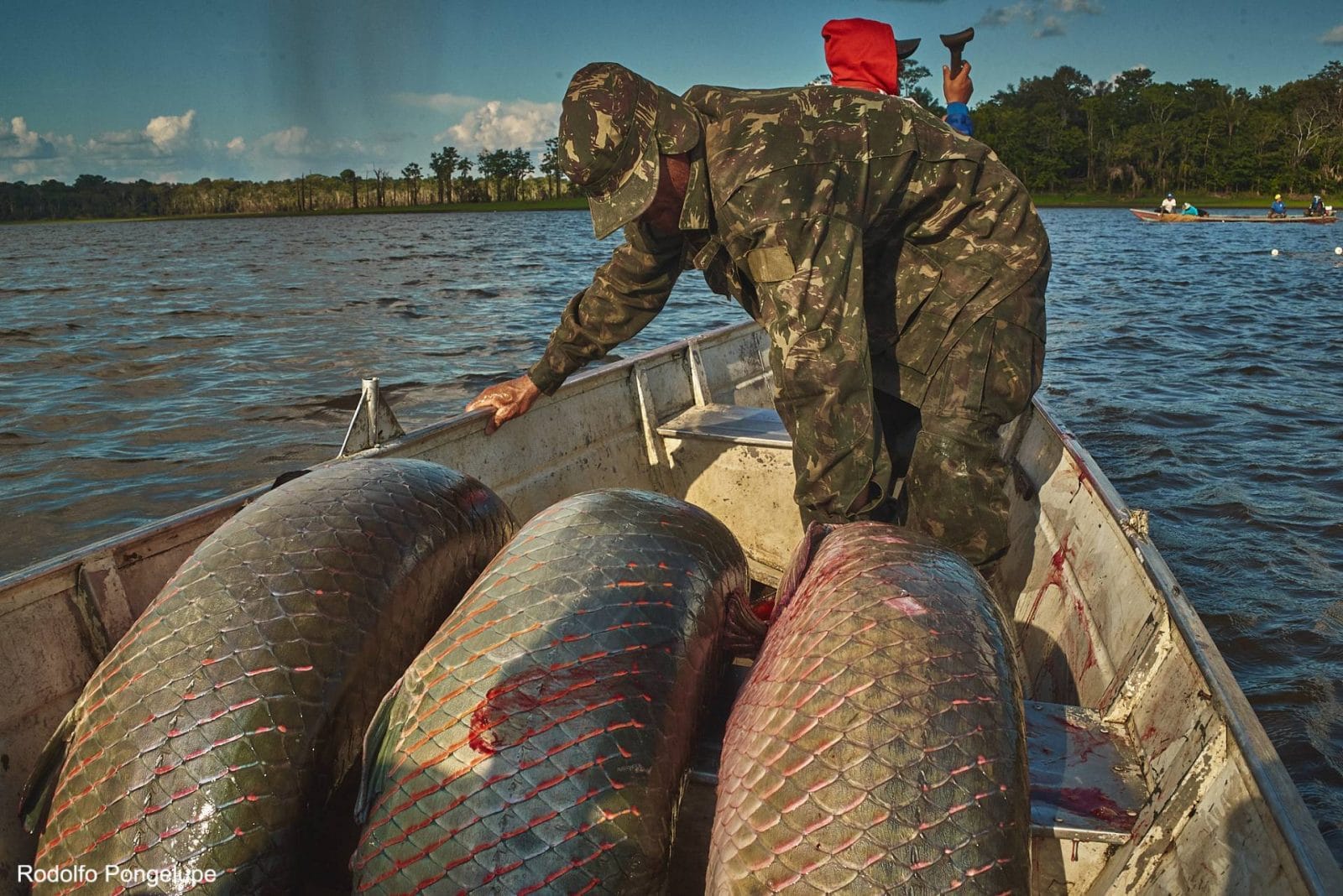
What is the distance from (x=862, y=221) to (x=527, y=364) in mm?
10502

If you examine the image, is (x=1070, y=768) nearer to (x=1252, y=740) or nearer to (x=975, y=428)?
(x=1252, y=740)

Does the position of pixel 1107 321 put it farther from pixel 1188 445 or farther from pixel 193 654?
pixel 193 654

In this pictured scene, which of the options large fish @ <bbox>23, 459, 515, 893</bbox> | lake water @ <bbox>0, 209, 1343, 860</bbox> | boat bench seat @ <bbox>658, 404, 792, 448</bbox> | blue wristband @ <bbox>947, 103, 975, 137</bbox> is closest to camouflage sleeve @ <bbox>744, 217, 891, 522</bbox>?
large fish @ <bbox>23, 459, 515, 893</bbox>

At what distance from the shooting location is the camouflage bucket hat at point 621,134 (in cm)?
288

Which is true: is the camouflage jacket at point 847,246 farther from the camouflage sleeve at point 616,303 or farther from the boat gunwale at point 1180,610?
the boat gunwale at point 1180,610

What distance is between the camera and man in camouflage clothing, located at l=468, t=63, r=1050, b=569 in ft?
9.00

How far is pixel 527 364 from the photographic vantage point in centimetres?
1309

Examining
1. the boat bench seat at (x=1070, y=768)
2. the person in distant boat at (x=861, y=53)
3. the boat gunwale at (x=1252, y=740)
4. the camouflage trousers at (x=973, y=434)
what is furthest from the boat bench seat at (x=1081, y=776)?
the person in distant boat at (x=861, y=53)

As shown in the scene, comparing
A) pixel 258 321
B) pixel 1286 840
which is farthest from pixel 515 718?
pixel 258 321

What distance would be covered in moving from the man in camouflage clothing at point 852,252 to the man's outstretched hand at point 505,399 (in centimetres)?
92

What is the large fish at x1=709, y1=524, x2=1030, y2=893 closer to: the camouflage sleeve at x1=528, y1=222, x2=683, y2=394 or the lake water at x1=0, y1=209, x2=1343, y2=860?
the camouflage sleeve at x1=528, y1=222, x2=683, y2=394

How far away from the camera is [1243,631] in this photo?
5.32 metres

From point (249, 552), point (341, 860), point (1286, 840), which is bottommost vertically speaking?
point (341, 860)

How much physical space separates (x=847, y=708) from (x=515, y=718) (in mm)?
682
